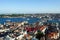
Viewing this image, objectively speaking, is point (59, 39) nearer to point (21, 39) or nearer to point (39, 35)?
point (39, 35)

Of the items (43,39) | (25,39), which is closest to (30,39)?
(25,39)

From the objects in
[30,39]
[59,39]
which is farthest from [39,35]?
[59,39]

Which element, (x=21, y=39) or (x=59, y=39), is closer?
(x=59, y=39)

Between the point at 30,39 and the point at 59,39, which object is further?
the point at 30,39

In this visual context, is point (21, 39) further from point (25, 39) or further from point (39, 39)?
point (39, 39)

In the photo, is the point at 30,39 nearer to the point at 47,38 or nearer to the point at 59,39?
the point at 47,38

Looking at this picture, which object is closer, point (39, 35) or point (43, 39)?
point (43, 39)
